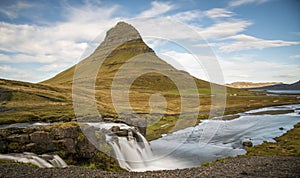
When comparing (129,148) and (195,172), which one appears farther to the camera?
(129,148)

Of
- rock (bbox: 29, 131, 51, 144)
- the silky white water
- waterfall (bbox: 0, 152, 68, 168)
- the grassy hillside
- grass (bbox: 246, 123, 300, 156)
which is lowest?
grass (bbox: 246, 123, 300, 156)

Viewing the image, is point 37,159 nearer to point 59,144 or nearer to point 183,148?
point 59,144

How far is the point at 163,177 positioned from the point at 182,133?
1488 inches

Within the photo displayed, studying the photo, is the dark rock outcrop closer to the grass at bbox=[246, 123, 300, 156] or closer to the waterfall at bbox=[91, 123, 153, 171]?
the waterfall at bbox=[91, 123, 153, 171]

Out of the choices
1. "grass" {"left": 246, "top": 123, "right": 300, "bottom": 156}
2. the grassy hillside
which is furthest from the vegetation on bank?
the grassy hillside

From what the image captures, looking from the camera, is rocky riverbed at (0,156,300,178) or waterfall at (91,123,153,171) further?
waterfall at (91,123,153,171)

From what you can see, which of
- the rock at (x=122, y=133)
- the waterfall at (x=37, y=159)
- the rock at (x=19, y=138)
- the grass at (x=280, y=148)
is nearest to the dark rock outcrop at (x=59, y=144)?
the rock at (x=19, y=138)

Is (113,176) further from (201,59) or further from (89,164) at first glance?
(201,59)

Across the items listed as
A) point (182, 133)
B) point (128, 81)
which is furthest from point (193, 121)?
point (128, 81)

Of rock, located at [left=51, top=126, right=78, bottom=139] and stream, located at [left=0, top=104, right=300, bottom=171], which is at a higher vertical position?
rock, located at [left=51, top=126, right=78, bottom=139]

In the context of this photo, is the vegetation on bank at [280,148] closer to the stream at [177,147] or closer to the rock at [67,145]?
the stream at [177,147]

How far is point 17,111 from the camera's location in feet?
172

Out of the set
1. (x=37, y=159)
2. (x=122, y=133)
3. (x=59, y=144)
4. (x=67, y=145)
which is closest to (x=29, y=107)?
(x=122, y=133)

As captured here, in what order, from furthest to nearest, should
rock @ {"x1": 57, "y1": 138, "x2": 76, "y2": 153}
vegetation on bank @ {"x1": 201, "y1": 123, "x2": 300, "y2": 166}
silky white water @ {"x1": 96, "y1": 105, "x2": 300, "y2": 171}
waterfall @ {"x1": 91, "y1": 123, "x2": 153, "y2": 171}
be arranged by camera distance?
1. vegetation on bank @ {"x1": 201, "y1": 123, "x2": 300, "y2": 166}
2. silky white water @ {"x1": 96, "y1": 105, "x2": 300, "y2": 171}
3. waterfall @ {"x1": 91, "y1": 123, "x2": 153, "y2": 171}
4. rock @ {"x1": 57, "y1": 138, "x2": 76, "y2": 153}
